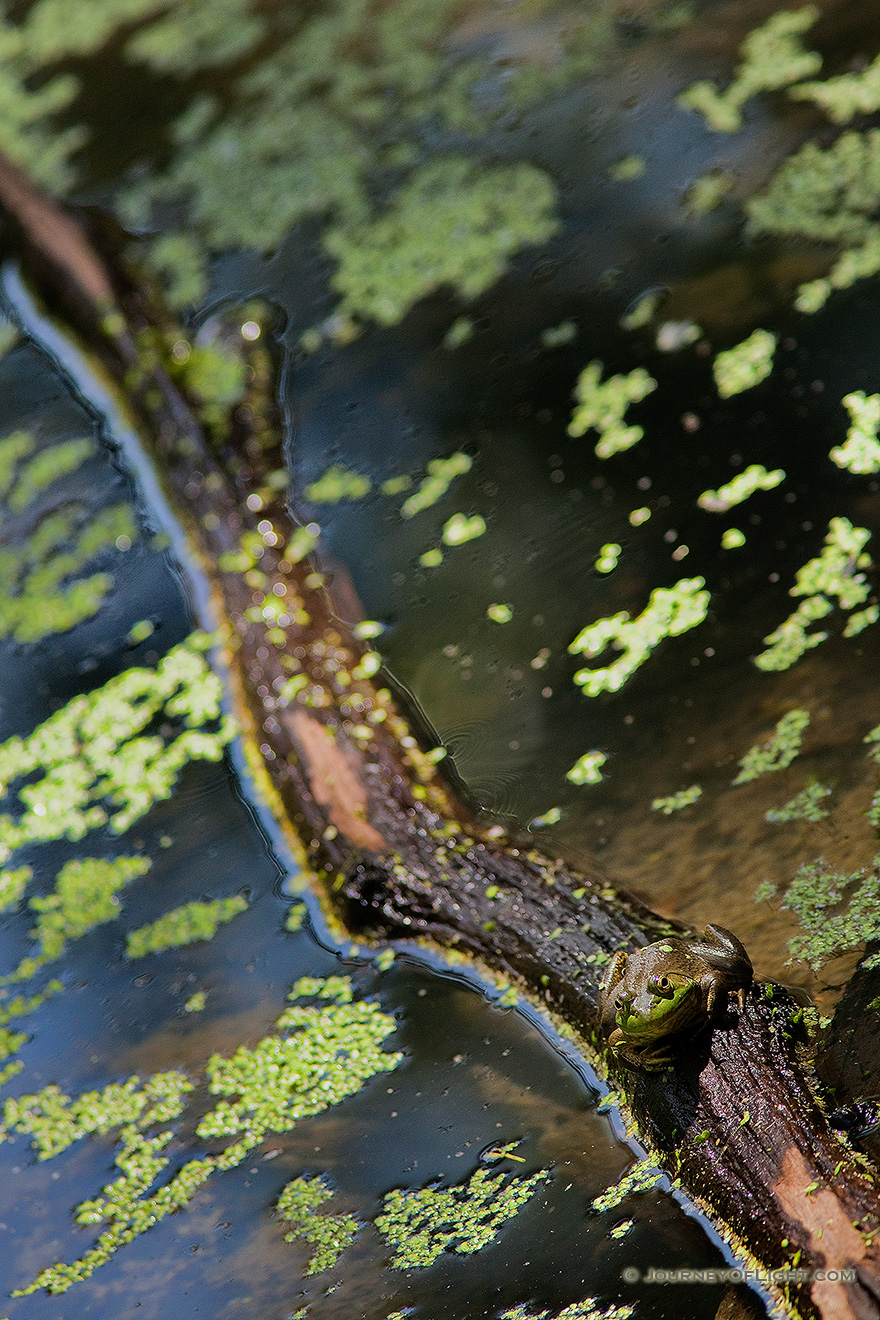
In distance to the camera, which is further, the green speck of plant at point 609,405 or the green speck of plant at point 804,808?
the green speck of plant at point 609,405

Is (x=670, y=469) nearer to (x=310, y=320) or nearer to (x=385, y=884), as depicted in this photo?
(x=385, y=884)

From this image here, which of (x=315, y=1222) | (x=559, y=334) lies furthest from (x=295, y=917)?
(x=559, y=334)

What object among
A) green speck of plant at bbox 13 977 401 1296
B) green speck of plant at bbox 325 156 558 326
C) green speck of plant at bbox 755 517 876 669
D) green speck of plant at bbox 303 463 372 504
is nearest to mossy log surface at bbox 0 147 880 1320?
green speck of plant at bbox 303 463 372 504

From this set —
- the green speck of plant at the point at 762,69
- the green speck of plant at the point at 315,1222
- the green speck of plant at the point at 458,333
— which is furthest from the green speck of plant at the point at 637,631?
the green speck of plant at the point at 762,69

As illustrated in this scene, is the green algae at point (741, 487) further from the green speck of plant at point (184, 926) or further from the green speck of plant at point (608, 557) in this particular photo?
the green speck of plant at point (184, 926)

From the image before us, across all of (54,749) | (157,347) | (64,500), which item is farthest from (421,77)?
(54,749)

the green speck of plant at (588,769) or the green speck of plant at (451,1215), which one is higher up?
the green speck of plant at (588,769)
